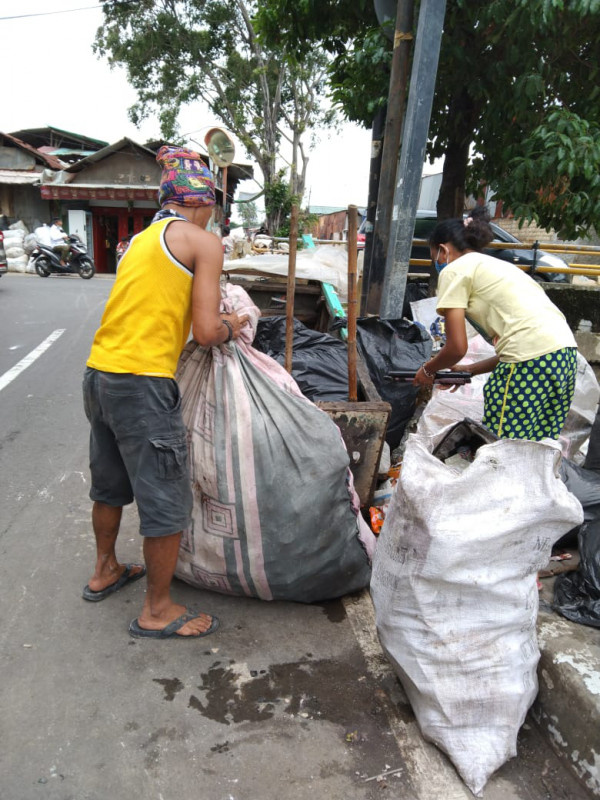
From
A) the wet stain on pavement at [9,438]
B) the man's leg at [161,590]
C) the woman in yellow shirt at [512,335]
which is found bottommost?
the wet stain on pavement at [9,438]

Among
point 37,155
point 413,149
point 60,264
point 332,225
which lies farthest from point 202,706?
point 332,225

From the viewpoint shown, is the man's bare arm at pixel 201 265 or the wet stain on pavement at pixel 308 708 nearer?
the wet stain on pavement at pixel 308 708

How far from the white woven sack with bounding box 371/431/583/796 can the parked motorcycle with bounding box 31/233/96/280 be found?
50.9ft

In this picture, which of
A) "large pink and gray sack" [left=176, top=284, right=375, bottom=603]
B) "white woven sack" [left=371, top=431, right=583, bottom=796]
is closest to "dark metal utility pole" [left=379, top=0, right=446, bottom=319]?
"large pink and gray sack" [left=176, top=284, right=375, bottom=603]

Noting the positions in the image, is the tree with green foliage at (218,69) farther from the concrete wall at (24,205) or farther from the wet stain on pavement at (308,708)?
the wet stain on pavement at (308,708)

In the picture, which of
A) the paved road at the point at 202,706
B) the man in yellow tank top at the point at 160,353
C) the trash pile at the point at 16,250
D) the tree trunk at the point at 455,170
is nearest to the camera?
the paved road at the point at 202,706

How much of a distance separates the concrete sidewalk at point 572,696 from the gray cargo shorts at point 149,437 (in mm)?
1271

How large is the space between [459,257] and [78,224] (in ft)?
67.1

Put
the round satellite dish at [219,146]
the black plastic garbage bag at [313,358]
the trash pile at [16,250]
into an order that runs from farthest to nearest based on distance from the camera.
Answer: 1. the trash pile at [16,250]
2. the round satellite dish at [219,146]
3. the black plastic garbage bag at [313,358]

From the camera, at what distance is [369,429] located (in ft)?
9.14

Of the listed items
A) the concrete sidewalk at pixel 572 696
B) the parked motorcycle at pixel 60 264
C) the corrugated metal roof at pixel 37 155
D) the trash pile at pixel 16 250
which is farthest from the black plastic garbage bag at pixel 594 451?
the corrugated metal roof at pixel 37 155

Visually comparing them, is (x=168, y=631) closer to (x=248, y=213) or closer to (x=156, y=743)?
(x=156, y=743)

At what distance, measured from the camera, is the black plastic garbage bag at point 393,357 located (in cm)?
354

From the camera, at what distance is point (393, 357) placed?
3553 mm
